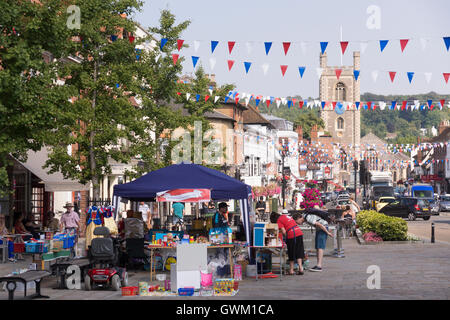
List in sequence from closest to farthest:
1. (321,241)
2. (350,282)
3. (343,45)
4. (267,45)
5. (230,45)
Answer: (350,282), (321,241), (343,45), (267,45), (230,45)

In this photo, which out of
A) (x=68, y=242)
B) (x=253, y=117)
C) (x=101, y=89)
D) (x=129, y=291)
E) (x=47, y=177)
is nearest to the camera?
(x=129, y=291)

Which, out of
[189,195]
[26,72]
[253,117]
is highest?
[253,117]

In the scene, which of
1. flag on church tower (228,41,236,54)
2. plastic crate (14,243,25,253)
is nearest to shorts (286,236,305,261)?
flag on church tower (228,41,236,54)

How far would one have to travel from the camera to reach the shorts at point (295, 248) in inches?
704

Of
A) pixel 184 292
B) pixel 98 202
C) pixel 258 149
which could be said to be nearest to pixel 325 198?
pixel 258 149

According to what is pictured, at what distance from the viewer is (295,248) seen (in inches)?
707

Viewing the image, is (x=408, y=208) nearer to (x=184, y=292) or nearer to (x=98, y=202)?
(x=98, y=202)

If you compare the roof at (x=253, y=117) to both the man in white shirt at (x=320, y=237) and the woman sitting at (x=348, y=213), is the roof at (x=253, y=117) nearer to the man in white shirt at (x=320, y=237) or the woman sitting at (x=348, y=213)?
the woman sitting at (x=348, y=213)

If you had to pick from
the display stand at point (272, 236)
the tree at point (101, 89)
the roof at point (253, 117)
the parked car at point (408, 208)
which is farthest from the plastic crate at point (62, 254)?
the roof at point (253, 117)

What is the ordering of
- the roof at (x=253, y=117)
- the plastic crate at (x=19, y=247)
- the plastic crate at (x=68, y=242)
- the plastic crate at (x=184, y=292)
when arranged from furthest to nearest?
the roof at (x=253, y=117) → the plastic crate at (x=19, y=247) → the plastic crate at (x=68, y=242) → the plastic crate at (x=184, y=292)

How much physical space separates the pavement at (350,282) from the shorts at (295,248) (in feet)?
1.57

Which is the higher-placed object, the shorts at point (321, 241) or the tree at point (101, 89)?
the tree at point (101, 89)

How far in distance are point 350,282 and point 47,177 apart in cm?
1349
